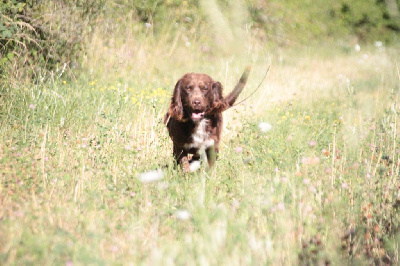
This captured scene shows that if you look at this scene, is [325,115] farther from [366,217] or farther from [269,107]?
[366,217]

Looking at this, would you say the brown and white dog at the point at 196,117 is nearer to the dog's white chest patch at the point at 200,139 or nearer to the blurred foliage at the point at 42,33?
the dog's white chest patch at the point at 200,139

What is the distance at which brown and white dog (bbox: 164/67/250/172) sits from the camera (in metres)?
3.93

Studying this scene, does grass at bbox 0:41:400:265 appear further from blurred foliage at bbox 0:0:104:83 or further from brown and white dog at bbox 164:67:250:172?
blurred foliage at bbox 0:0:104:83

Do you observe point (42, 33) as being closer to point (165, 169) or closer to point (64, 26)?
point (64, 26)

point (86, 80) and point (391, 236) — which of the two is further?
point (86, 80)

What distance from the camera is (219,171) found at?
11.2ft

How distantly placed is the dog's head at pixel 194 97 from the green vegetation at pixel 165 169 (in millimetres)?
311

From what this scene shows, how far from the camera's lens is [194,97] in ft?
12.9

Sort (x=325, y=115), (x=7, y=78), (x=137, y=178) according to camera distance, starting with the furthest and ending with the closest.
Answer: (x=325, y=115)
(x=7, y=78)
(x=137, y=178)

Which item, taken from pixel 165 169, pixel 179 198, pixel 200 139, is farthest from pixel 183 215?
pixel 200 139

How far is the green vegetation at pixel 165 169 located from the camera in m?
2.04

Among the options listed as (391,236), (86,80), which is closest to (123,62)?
(86,80)

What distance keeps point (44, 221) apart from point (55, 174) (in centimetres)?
68

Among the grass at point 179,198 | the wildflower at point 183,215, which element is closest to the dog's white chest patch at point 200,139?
the grass at point 179,198
